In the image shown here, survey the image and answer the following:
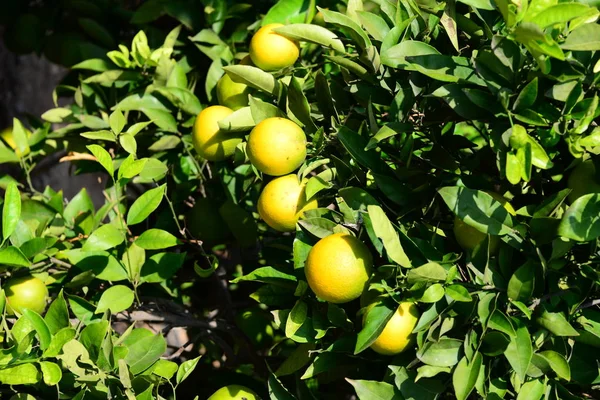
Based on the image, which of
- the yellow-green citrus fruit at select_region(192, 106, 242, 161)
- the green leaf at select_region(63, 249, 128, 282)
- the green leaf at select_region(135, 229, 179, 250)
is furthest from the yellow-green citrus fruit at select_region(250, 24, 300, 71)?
the green leaf at select_region(63, 249, 128, 282)

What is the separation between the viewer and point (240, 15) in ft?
4.89

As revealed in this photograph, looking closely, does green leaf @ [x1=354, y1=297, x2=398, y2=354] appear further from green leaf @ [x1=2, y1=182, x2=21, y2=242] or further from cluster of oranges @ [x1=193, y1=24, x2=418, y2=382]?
green leaf @ [x1=2, y1=182, x2=21, y2=242]

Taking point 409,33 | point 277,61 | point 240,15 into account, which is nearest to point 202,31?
point 240,15

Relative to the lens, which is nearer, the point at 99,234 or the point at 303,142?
the point at 303,142

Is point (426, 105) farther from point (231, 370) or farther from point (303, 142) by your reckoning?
point (231, 370)

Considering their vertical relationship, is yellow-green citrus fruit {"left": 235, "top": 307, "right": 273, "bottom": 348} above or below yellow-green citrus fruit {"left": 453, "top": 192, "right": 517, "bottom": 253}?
below

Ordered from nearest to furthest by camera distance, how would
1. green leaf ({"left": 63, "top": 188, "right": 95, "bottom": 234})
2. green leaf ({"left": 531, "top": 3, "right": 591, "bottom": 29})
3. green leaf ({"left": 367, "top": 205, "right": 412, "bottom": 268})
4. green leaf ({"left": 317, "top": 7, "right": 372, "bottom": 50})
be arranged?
green leaf ({"left": 531, "top": 3, "right": 591, "bottom": 29}) → green leaf ({"left": 367, "top": 205, "right": 412, "bottom": 268}) → green leaf ({"left": 317, "top": 7, "right": 372, "bottom": 50}) → green leaf ({"left": 63, "top": 188, "right": 95, "bottom": 234})

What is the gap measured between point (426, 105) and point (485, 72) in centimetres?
17

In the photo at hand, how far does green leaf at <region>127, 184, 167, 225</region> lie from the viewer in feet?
3.78

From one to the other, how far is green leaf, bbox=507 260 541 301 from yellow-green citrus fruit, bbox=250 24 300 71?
0.55 meters

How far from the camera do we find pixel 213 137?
3.62ft

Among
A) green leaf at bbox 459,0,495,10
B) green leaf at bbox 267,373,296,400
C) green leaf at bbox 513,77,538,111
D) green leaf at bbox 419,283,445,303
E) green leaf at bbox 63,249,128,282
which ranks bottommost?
green leaf at bbox 267,373,296,400

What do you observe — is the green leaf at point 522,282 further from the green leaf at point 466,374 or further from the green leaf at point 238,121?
the green leaf at point 238,121

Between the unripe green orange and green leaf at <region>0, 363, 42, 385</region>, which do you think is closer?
green leaf at <region>0, 363, 42, 385</region>
